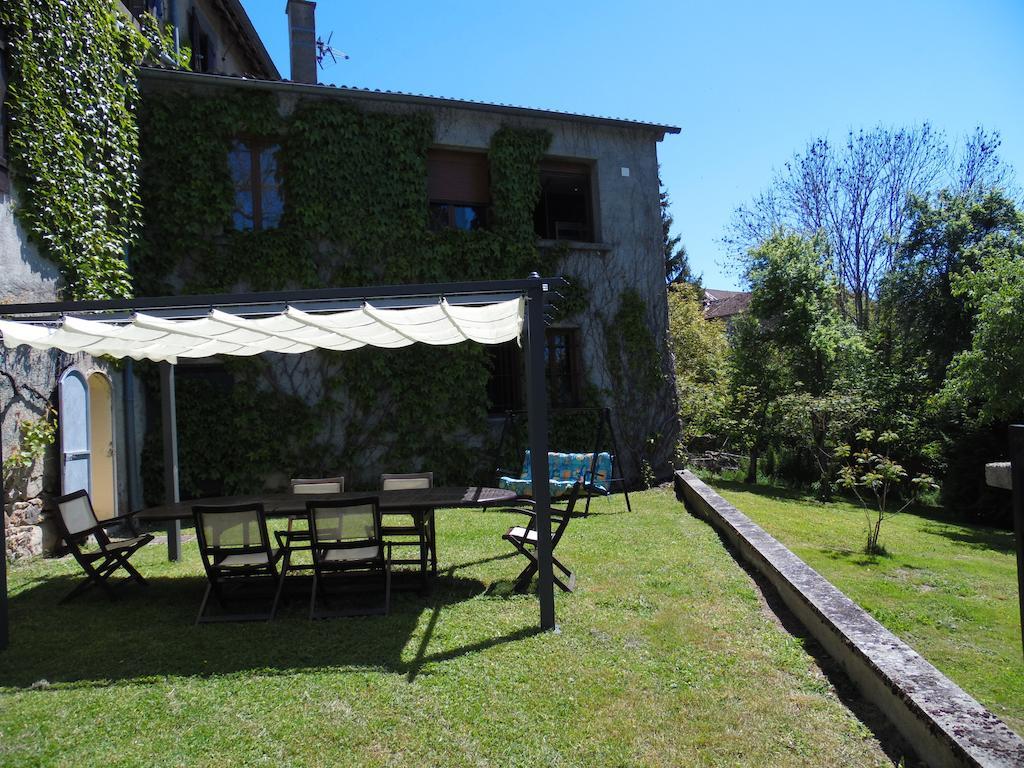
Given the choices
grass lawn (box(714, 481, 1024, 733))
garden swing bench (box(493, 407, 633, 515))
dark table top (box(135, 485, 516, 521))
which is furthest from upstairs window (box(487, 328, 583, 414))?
dark table top (box(135, 485, 516, 521))

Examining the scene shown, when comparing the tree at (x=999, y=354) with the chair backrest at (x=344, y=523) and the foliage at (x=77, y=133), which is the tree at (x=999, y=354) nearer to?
the chair backrest at (x=344, y=523)

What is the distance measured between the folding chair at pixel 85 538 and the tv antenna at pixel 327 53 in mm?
12894

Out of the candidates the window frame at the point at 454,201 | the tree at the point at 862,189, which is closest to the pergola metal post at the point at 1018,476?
the window frame at the point at 454,201

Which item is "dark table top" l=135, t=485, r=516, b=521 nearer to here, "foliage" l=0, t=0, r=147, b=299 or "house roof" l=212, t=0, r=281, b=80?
"foliage" l=0, t=0, r=147, b=299

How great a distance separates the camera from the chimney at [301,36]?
12.9 metres

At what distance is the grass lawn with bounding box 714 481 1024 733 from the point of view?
3.78 m

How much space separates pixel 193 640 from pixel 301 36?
39.4 feet

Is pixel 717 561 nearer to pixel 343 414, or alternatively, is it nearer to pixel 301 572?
pixel 301 572

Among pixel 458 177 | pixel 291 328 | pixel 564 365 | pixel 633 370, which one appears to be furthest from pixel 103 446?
pixel 633 370

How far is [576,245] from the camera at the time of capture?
1161cm

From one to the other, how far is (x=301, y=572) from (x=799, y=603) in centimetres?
404

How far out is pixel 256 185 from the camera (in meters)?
10.4

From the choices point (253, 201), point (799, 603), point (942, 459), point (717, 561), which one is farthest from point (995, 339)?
point (253, 201)

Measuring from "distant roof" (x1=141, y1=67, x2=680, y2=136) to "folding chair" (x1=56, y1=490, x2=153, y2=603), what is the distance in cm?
666
